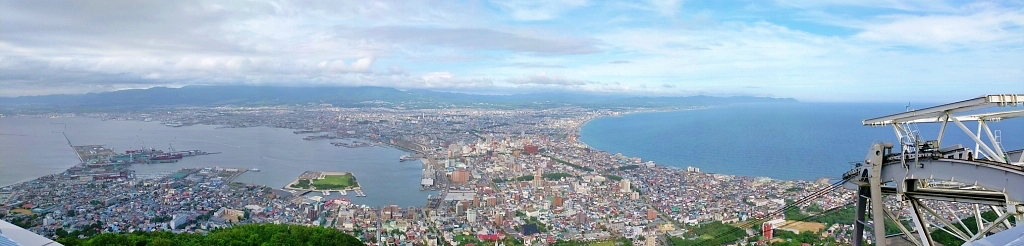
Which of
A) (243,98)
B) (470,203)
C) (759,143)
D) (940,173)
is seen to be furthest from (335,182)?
(243,98)

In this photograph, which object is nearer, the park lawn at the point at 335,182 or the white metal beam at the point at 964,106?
the white metal beam at the point at 964,106

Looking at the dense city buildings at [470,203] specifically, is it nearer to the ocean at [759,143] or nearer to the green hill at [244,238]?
the green hill at [244,238]

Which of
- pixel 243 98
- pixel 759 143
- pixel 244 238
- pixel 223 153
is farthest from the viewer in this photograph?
pixel 243 98

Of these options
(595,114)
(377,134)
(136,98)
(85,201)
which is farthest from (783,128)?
(136,98)

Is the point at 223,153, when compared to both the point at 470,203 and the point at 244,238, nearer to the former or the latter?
the point at 470,203

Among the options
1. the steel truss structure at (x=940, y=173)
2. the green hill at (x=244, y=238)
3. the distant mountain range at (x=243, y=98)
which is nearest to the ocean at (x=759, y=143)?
the green hill at (x=244, y=238)

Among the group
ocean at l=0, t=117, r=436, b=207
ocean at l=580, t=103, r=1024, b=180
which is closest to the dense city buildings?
ocean at l=0, t=117, r=436, b=207
